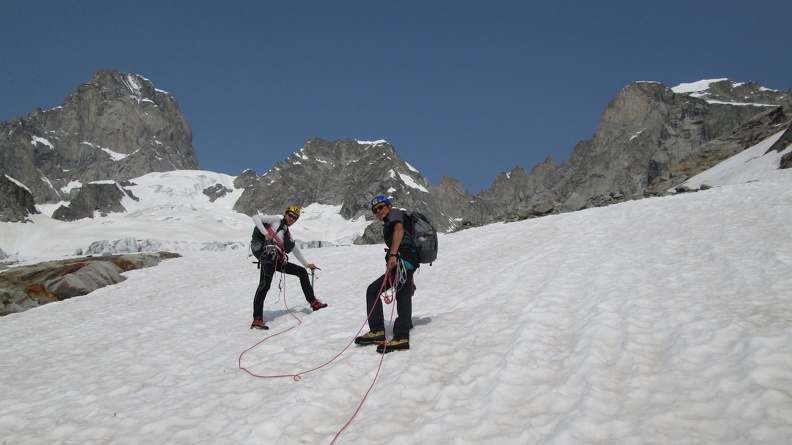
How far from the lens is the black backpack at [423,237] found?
7285 millimetres

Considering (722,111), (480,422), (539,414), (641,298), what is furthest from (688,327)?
(722,111)

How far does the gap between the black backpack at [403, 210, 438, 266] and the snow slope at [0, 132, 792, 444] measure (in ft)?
4.11

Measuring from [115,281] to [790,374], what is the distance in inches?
952

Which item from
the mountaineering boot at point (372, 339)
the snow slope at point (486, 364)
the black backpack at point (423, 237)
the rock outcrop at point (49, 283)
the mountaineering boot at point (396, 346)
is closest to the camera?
the snow slope at point (486, 364)

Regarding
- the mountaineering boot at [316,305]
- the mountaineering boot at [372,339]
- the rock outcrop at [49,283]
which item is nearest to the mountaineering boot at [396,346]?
the mountaineering boot at [372,339]

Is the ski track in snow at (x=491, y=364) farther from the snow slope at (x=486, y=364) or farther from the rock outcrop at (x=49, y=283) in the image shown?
the rock outcrop at (x=49, y=283)

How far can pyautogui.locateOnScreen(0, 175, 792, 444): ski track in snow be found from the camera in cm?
411

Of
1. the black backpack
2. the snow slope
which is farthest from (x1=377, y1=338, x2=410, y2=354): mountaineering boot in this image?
the black backpack

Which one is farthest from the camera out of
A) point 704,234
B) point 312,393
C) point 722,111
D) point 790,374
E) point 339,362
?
A: point 722,111

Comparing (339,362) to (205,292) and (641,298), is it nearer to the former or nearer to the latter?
(641,298)

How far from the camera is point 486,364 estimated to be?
5.63 meters

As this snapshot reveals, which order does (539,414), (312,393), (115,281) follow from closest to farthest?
(539,414) < (312,393) < (115,281)

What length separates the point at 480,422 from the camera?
4297mm

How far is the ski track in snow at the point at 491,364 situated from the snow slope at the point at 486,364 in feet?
0.09
